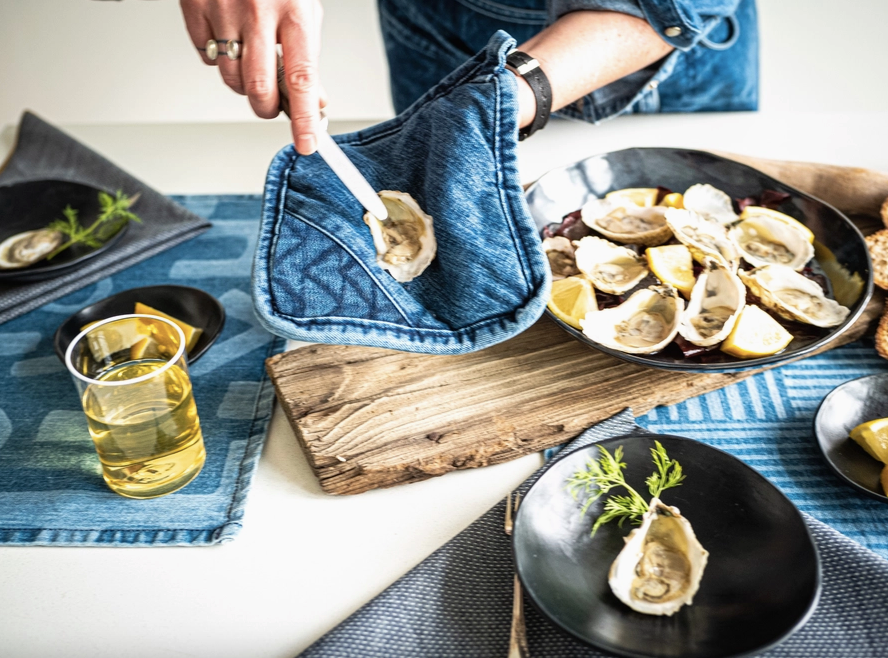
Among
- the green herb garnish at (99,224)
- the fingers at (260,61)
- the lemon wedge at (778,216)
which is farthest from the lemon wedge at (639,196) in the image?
the green herb garnish at (99,224)

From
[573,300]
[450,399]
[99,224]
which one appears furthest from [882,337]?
[99,224]

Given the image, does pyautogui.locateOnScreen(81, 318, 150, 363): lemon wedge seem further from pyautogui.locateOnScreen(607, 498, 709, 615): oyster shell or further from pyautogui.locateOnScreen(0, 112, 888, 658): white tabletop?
pyautogui.locateOnScreen(607, 498, 709, 615): oyster shell

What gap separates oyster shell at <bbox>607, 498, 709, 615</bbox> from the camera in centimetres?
52

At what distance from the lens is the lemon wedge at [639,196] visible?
90cm

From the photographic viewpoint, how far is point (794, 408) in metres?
0.73

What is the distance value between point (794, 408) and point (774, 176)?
0.38 meters

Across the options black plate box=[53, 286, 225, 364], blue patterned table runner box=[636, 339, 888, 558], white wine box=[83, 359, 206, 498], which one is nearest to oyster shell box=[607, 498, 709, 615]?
blue patterned table runner box=[636, 339, 888, 558]

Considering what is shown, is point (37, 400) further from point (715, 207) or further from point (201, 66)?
point (201, 66)

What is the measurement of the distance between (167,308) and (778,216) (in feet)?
2.38

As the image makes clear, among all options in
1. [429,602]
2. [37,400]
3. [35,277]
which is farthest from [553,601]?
[35,277]

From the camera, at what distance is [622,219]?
0.88 metres

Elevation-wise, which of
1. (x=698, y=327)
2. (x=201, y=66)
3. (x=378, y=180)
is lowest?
(x=201, y=66)

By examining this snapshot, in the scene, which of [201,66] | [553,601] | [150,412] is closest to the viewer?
[553,601]

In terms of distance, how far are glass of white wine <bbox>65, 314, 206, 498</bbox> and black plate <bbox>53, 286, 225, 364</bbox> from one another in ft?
0.42
